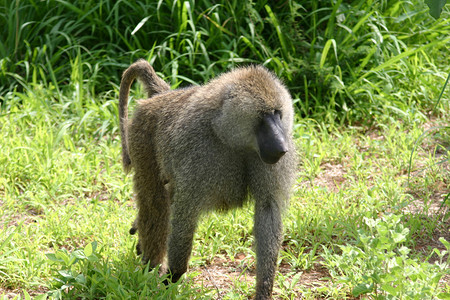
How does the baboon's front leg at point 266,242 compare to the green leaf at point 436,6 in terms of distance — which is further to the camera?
the baboon's front leg at point 266,242

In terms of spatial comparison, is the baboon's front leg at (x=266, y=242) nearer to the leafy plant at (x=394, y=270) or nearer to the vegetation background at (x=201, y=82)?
the vegetation background at (x=201, y=82)

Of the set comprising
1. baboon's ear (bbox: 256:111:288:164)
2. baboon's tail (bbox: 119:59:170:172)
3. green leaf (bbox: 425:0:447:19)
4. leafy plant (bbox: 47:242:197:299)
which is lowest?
leafy plant (bbox: 47:242:197:299)

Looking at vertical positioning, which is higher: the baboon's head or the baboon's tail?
the baboon's head

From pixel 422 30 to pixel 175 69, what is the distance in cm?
212

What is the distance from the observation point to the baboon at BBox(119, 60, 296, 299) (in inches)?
102

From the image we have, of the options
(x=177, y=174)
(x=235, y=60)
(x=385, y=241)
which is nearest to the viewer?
(x=385, y=241)

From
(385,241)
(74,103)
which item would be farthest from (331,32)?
(385,241)

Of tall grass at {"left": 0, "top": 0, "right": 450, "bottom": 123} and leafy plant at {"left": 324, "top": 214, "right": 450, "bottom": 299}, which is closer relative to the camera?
leafy plant at {"left": 324, "top": 214, "right": 450, "bottom": 299}

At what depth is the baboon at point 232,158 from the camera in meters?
2.59

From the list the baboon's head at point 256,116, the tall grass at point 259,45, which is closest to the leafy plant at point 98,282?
the baboon's head at point 256,116

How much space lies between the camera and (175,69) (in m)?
4.71

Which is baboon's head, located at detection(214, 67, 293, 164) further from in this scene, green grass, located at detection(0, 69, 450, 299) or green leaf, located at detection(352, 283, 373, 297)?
green leaf, located at detection(352, 283, 373, 297)

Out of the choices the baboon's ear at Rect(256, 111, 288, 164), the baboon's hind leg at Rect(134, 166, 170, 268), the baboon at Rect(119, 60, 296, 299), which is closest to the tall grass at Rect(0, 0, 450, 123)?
the baboon's hind leg at Rect(134, 166, 170, 268)

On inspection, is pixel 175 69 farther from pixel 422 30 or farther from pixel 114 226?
pixel 422 30
